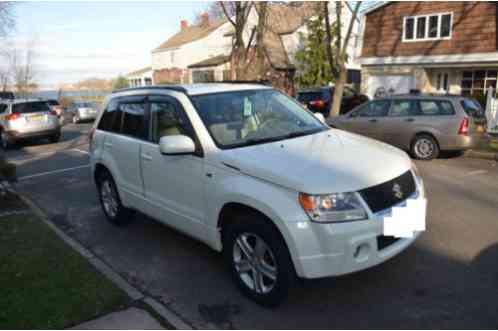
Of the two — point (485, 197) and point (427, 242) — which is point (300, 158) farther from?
point (485, 197)

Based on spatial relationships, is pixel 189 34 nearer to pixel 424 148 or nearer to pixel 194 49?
pixel 194 49

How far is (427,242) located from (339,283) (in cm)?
150

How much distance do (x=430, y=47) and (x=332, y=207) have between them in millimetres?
20784

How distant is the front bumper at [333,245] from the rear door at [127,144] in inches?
95.5

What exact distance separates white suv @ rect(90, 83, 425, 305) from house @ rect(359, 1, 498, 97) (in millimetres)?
18304

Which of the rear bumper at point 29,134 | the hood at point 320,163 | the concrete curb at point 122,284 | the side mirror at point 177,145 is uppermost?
the side mirror at point 177,145

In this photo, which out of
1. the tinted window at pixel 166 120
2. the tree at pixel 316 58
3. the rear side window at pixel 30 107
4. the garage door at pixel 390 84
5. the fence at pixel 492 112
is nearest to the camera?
the tinted window at pixel 166 120

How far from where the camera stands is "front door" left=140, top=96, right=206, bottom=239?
12.8 feet

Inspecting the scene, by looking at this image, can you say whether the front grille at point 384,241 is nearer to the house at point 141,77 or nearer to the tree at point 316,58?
the tree at point 316,58

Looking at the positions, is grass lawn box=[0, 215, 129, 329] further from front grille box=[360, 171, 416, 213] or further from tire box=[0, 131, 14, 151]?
tire box=[0, 131, 14, 151]

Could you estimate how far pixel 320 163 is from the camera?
3.31m

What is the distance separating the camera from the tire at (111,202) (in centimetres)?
552

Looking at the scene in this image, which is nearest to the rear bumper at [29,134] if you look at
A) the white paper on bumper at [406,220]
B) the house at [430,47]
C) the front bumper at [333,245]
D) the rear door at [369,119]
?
the rear door at [369,119]

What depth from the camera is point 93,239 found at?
5328 millimetres
